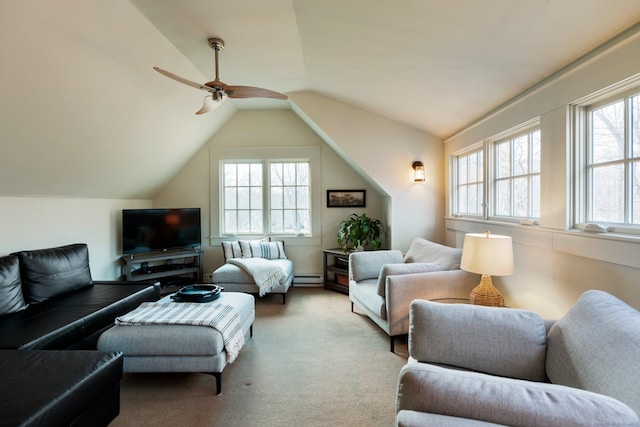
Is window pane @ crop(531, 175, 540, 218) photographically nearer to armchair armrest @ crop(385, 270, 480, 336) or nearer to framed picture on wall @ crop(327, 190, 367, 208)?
armchair armrest @ crop(385, 270, 480, 336)

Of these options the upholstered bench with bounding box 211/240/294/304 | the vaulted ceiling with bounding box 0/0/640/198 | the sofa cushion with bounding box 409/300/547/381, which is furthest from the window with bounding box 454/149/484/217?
the upholstered bench with bounding box 211/240/294/304

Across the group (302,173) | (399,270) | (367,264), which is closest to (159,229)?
(302,173)

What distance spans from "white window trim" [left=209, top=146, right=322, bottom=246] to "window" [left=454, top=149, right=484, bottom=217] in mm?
2050

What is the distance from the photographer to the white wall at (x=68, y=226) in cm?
279

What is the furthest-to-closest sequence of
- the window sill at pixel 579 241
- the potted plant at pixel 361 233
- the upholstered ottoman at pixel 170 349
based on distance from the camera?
the potted plant at pixel 361 233
the upholstered ottoman at pixel 170 349
the window sill at pixel 579 241

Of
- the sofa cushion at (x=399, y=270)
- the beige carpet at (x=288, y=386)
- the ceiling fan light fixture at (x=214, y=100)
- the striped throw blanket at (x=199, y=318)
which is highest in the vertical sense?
the ceiling fan light fixture at (x=214, y=100)

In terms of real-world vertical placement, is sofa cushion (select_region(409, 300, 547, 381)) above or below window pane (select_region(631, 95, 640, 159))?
below

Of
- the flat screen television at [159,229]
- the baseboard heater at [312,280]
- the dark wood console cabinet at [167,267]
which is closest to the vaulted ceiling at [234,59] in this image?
the flat screen television at [159,229]

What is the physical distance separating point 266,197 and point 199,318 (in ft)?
9.68

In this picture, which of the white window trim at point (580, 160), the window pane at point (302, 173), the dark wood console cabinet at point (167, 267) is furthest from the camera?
the window pane at point (302, 173)

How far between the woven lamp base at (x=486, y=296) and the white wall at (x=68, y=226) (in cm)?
409

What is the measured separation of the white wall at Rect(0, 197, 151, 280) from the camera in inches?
110

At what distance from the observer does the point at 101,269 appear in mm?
3877

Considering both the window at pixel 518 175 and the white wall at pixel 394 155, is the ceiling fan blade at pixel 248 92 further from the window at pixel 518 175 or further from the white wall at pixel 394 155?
the window at pixel 518 175
